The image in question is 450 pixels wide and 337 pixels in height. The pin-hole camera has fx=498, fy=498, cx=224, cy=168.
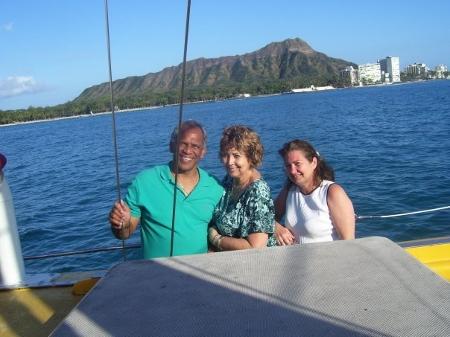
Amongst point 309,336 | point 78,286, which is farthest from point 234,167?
point 309,336

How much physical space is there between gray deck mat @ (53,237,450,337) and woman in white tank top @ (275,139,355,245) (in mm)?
862

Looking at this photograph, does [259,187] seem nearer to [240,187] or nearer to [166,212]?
[240,187]

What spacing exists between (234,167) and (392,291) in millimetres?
1459

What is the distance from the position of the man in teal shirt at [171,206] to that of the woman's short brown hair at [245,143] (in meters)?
0.16

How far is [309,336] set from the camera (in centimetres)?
126

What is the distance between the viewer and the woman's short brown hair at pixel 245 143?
280cm

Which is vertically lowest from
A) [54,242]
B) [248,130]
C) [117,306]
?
[54,242]

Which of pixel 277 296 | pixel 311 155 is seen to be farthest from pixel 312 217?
pixel 277 296

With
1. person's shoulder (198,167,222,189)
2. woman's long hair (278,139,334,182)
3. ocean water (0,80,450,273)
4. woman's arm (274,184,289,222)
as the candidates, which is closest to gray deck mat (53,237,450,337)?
person's shoulder (198,167,222,189)

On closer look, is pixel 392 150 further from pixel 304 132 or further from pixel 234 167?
pixel 234 167

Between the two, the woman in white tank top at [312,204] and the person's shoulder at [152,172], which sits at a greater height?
the person's shoulder at [152,172]

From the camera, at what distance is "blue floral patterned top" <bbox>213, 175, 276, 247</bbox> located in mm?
2730

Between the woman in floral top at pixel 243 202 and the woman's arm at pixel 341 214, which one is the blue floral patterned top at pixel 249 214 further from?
the woman's arm at pixel 341 214

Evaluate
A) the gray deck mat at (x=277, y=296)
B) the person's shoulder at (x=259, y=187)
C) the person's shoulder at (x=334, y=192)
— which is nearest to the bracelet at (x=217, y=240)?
the person's shoulder at (x=259, y=187)
